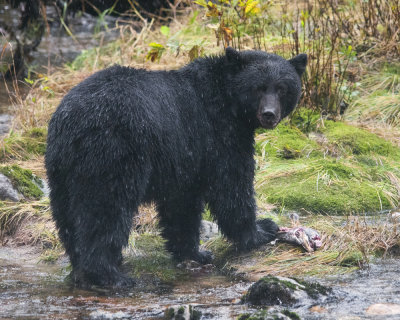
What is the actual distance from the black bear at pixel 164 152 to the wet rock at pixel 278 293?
1.05 m

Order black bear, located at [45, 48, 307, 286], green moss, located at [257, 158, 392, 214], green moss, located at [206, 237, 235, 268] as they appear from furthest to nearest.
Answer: green moss, located at [257, 158, 392, 214] → green moss, located at [206, 237, 235, 268] → black bear, located at [45, 48, 307, 286]

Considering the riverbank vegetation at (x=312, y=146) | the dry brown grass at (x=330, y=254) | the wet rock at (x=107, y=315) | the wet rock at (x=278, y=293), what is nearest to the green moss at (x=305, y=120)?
the riverbank vegetation at (x=312, y=146)

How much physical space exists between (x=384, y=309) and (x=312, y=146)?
4.05 meters

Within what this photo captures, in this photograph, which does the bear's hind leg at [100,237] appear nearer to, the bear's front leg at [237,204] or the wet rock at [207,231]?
the bear's front leg at [237,204]

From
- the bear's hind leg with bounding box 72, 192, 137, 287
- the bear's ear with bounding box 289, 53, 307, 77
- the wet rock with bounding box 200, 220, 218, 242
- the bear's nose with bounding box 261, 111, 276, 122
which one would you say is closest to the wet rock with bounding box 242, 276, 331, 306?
the bear's hind leg with bounding box 72, 192, 137, 287

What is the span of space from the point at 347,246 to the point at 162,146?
177 centimetres

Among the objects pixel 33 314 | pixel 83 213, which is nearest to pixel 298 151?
pixel 83 213

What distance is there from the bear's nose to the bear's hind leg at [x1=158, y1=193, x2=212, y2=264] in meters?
0.89

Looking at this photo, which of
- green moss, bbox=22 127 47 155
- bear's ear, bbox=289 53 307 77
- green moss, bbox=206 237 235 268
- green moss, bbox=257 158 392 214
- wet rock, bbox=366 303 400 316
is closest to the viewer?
wet rock, bbox=366 303 400 316

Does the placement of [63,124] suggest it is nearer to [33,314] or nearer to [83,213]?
[83,213]

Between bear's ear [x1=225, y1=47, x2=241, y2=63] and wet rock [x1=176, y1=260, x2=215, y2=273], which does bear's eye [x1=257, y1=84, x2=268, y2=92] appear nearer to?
bear's ear [x1=225, y1=47, x2=241, y2=63]

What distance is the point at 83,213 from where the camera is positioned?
15.0ft

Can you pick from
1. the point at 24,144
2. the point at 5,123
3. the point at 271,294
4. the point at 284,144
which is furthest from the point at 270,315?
the point at 5,123

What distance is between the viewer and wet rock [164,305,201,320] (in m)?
3.92
